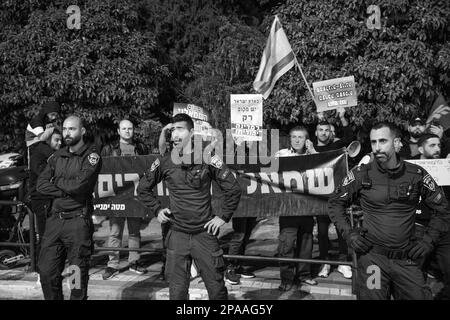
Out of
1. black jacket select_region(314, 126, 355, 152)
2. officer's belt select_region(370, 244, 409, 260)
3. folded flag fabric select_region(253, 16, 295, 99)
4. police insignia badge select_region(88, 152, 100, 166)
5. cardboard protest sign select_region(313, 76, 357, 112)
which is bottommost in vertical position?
officer's belt select_region(370, 244, 409, 260)

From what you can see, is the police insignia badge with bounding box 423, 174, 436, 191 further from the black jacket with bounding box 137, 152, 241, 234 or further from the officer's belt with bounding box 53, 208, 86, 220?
the officer's belt with bounding box 53, 208, 86, 220

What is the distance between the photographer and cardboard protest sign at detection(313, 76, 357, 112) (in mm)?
6898

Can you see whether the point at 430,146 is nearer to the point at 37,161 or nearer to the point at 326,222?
the point at 326,222

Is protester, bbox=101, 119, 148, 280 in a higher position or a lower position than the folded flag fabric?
lower

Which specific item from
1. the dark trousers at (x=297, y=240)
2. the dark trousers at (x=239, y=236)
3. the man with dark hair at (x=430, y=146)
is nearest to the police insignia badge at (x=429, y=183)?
the man with dark hair at (x=430, y=146)

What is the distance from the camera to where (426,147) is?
5.46 metres

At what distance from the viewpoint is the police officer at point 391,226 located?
3785mm

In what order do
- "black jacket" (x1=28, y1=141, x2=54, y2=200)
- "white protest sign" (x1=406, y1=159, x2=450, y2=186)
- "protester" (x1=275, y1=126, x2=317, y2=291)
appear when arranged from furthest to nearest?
"black jacket" (x1=28, y1=141, x2=54, y2=200) → "protester" (x1=275, y1=126, x2=317, y2=291) → "white protest sign" (x1=406, y1=159, x2=450, y2=186)

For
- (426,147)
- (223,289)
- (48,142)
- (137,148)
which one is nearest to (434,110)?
(426,147)

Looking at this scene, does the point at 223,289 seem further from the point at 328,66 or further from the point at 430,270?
the point at 328,66

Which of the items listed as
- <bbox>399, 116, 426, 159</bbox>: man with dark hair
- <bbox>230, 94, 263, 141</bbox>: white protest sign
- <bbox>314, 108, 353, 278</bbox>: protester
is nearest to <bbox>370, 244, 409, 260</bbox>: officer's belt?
<bbox>314, 108, 353, 278</bbox>: protester

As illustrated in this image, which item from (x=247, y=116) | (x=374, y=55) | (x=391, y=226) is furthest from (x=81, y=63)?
(x=391, y=226)

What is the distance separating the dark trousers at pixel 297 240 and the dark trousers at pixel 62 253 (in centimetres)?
237

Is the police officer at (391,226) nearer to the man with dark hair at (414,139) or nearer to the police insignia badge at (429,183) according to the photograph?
the police insignia badge at (429,183)
